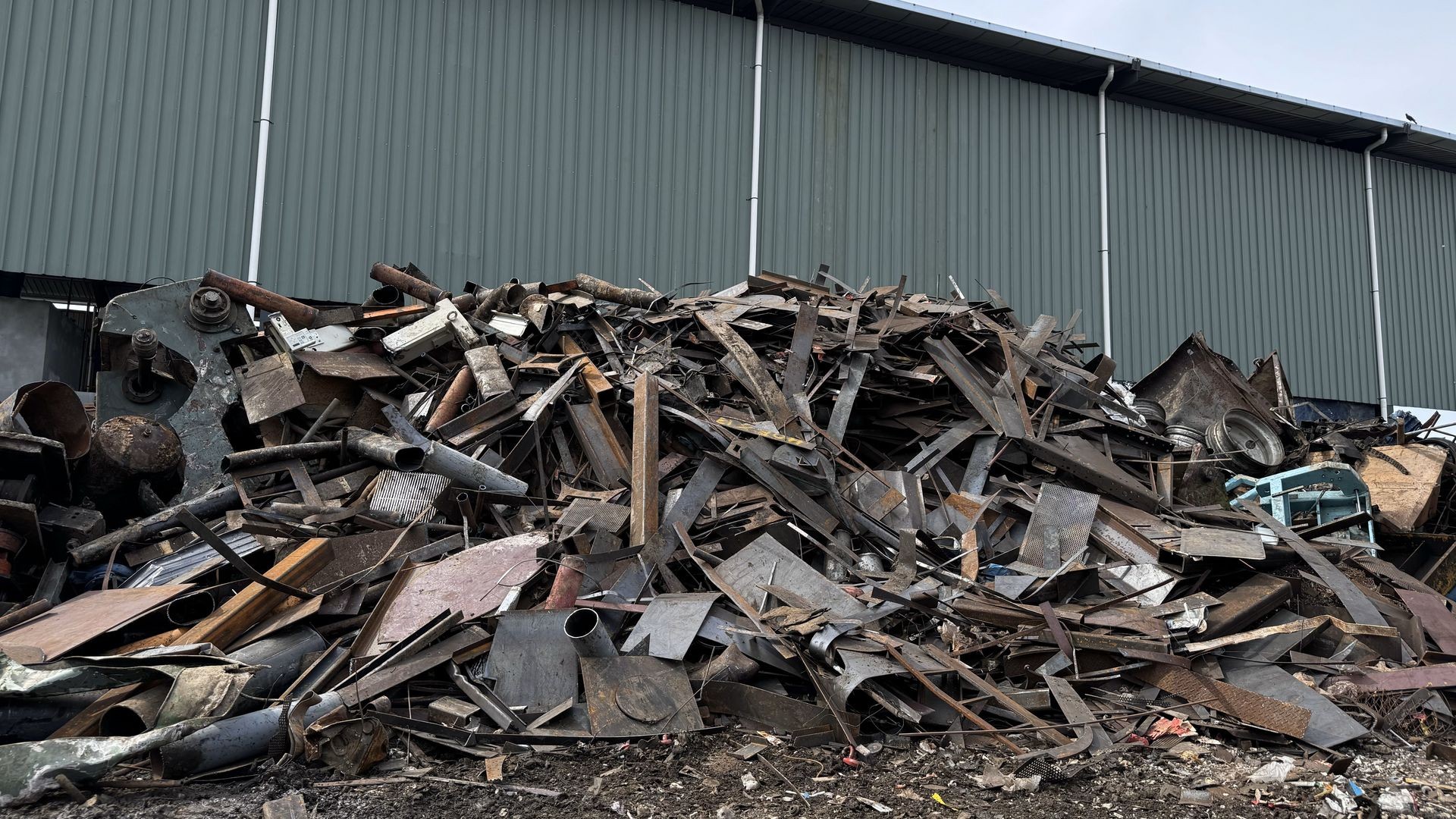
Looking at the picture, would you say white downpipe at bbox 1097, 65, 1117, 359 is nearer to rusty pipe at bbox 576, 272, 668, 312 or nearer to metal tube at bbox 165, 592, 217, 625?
rusty pipe at bbox 576, 272, 668, 312

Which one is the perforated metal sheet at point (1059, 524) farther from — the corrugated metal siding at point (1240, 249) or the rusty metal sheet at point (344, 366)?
the corrugated metal siding at point (1240, 249)

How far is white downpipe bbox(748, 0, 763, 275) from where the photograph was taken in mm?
12227

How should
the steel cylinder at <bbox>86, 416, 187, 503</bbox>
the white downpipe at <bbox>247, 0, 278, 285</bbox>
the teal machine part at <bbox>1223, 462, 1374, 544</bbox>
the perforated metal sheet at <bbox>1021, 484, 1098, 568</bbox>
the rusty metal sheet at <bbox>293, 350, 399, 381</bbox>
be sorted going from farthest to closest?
1. the white downpipe at <bbox>247, 0, 278, 285</bbox>
2. the teal machine part at <bbox>1223, 462, 1374, 544</bbox>
3. the rusty metal sheet at <bbox>293, 350, 399, 381</bbox>
4. the steel cylinder at <bbox>86, 416, 187, 503</bbox>
5. the perforated metal sheet at <bbox>1021, 484, 1098, 568</bbox>

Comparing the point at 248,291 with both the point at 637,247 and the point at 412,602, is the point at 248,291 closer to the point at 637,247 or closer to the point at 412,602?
the point at 412,602

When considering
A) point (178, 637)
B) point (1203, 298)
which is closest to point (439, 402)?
point (178, 637)

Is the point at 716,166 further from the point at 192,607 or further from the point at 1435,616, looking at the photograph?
the point at 1435,616

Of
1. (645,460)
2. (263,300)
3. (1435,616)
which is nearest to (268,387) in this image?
(263,300)

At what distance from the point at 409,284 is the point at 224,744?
5.67 m

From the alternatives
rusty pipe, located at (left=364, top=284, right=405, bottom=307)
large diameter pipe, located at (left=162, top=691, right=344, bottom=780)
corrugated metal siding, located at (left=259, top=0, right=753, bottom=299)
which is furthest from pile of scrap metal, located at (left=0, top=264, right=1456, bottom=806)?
corrugated metal siding, located at (left=259, top=0, right=753, bottom=299)

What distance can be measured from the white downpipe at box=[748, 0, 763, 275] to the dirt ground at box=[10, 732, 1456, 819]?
8.74m

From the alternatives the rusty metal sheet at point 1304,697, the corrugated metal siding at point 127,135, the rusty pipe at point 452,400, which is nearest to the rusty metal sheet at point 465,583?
the rusty pipe at point 452,400

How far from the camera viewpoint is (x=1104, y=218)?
46.5 ft

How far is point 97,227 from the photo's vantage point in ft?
31.2

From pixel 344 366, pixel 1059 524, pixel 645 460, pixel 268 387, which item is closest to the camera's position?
pixel 645 460
